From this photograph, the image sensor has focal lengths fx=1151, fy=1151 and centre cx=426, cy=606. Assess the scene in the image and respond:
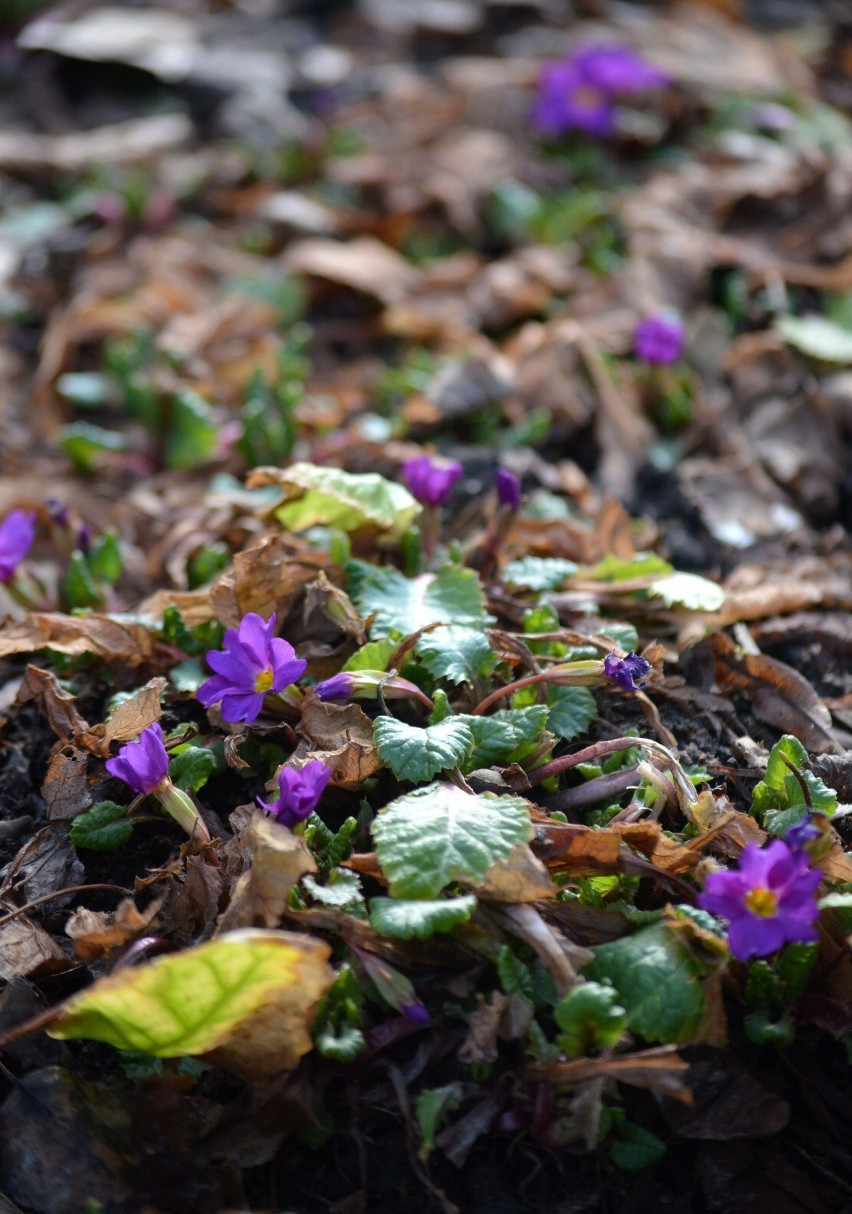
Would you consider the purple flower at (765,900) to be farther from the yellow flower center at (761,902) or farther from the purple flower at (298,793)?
the purple flower at (298,793)

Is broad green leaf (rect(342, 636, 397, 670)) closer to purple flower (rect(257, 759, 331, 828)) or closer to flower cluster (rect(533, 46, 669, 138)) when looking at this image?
purple flower (rect(257, 759, 331, 828))

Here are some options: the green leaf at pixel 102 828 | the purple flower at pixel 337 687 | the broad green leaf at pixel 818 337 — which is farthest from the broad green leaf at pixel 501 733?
the broad green leaf at pixel 818 337

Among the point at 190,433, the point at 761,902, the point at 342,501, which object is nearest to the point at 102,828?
the point at 342,501

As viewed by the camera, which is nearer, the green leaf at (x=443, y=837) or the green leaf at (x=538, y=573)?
the green leaf at (x=443, y=837)

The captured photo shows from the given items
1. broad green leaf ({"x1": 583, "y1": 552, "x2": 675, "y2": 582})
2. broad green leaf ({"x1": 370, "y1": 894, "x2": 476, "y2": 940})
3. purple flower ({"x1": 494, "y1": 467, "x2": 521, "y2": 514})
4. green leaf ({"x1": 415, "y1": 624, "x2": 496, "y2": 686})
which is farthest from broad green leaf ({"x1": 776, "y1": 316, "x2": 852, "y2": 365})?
broad green leaf ({"x1": 370, "y1": 894, "x2": 476, "y2": 940})

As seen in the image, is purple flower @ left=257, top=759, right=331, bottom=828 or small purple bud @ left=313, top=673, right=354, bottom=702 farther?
small purple bud @ left=313, top=673, right=354, bottom=702

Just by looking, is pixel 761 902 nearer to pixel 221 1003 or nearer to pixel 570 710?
pixel 570 710
